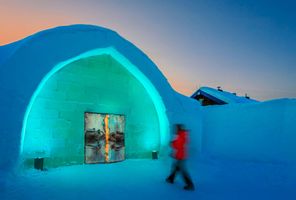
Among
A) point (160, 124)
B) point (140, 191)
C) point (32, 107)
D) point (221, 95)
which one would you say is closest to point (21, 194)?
point (140, 191)

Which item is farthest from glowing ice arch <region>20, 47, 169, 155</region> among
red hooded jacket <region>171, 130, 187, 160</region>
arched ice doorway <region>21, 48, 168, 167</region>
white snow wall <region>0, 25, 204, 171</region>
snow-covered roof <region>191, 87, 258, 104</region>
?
snow-covered roof <region>191, 87, 258, 104</region>

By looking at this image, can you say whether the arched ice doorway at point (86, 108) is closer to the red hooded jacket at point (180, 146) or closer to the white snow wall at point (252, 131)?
the red hooded jacket at point (180, 146)

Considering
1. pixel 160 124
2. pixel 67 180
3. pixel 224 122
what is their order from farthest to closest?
pixel 224 122, pixel 160 124, pixel 67 180

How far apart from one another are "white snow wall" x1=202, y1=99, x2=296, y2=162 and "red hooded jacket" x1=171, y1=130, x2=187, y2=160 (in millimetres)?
8157

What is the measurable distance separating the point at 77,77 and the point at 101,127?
6.68ft

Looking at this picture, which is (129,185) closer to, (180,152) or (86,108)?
(180,152)

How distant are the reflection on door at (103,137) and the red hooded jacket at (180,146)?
13.2 ft

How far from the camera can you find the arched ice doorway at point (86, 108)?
325 inches

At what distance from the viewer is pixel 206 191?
20.0 feet

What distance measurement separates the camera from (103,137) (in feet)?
32.7

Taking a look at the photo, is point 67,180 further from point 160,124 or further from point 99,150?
point 160,124

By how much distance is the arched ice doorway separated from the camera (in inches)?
325

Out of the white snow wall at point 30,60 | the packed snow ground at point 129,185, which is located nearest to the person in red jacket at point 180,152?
the packed snow ground at point 129,185

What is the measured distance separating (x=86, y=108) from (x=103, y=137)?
130cm
